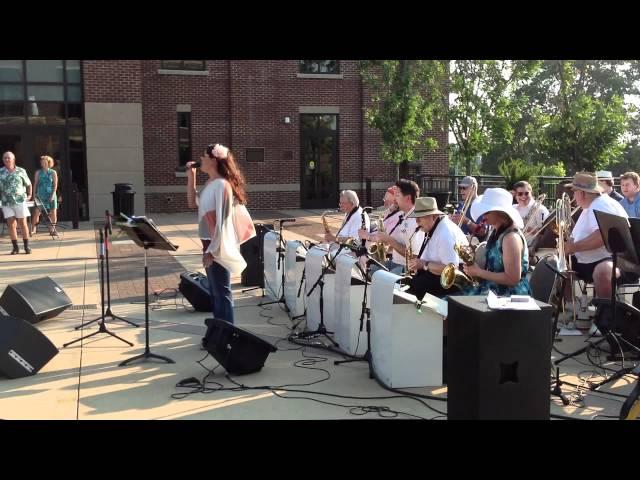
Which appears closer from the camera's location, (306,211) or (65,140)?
(65,140)

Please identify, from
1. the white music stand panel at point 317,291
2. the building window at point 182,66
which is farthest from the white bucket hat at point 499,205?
the building window at point 182,66

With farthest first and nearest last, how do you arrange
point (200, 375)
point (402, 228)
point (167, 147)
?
point (167, 147) < point (402, 228) < point (200, 375)

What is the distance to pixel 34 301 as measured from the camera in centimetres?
847

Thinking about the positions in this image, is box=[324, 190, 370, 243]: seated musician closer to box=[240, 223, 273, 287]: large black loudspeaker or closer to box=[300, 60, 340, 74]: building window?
box=[240, 223, 273, 287]: large black loudspeaker

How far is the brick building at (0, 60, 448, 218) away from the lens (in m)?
21.3

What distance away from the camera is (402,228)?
7.98 meters

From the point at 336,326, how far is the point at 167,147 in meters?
17.9

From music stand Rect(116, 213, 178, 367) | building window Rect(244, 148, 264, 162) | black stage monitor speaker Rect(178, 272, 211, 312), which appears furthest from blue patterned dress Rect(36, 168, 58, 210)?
music stand Rect(116, 213, 178, 367)

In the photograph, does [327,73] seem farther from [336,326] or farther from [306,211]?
[336,326]

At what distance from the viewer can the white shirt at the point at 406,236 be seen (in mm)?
7500

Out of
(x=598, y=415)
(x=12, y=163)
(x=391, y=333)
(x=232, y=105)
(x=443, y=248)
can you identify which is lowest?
(x=598, y=415)

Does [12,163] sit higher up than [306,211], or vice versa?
[12,163]

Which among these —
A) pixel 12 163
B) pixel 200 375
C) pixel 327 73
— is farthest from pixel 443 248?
pixel 327 73
